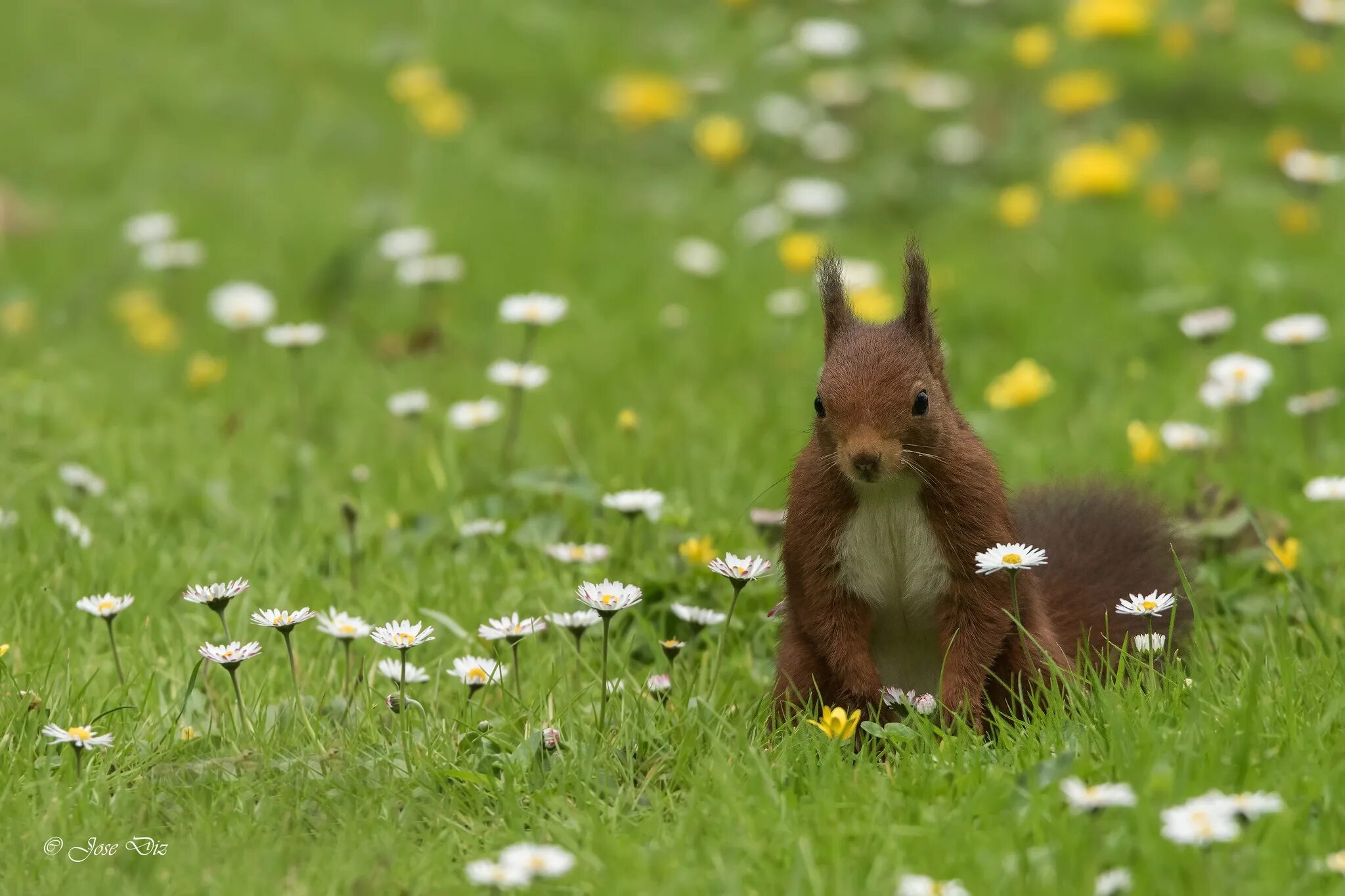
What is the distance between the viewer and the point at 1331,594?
11.7ft

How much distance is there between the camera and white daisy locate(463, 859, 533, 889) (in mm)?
2109

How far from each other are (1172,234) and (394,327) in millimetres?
3100

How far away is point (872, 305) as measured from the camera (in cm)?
555

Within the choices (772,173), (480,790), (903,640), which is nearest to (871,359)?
(903,640)

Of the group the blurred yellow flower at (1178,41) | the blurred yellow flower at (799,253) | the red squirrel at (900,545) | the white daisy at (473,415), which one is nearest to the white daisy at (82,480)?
the white daisy at (473,415)

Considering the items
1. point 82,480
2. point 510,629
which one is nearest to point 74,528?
point 82,480

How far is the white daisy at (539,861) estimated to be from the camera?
2.12 metres

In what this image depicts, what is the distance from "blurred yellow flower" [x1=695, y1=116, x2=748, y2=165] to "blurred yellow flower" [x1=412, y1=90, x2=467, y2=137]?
116cm

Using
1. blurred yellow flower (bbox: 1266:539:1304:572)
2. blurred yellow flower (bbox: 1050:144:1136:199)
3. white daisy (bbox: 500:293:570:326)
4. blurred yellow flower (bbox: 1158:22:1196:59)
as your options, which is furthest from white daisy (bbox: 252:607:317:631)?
blurred yellow flower (bbox: 1158:22:1196:59)

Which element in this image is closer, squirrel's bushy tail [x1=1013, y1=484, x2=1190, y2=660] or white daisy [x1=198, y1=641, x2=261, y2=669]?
white daisy [x1=198, y1=641, x2=261, y2=669]

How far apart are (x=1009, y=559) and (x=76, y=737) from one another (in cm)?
154

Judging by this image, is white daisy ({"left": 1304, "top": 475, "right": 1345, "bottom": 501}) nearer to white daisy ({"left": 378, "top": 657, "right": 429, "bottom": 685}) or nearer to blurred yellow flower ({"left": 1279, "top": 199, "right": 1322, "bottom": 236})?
white daisy ({"left": 378, "top": 657, "right": 429, "bottom": 685})

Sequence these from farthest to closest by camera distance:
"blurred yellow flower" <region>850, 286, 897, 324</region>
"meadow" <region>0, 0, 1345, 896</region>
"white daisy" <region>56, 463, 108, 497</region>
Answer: "blurred yellow flower" <region>850, 286, 897, 324</region>
"white daisy" <region>56, 463, 108, 497</region>
"meadow" <region>0, 0, 1345, 896</region>

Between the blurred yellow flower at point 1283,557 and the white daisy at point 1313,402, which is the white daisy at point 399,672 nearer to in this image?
the blurred yellow flower at point 1283,557
